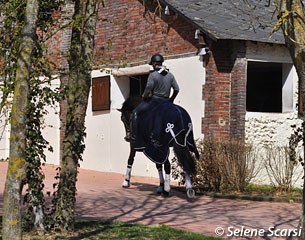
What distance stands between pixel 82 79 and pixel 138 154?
937 cm

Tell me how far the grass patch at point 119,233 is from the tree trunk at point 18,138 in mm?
1696

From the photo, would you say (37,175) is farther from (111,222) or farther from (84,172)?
(84,172)

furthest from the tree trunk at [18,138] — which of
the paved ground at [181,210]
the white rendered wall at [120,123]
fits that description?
the white rendered wall at [120,123]

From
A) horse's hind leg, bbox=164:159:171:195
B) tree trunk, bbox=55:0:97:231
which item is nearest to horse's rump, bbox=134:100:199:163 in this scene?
horse's hind leg, bbox=164:159:171:195

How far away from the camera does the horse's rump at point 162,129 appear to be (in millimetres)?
11797

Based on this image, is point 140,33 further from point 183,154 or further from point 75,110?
point 75,110

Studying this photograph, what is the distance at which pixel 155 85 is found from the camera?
12266mm

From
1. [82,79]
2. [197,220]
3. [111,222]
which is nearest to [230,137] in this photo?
[197,220]

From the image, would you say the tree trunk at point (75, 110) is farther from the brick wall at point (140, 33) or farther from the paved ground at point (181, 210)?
the brick wall at point (140, 33)

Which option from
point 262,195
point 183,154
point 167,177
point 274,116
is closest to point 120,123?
point 274,116

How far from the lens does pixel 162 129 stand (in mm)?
11867

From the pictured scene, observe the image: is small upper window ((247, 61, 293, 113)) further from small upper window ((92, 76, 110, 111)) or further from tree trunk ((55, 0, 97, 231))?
tree trunk ((55, 0, 97, 231))

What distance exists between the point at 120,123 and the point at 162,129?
6296mm

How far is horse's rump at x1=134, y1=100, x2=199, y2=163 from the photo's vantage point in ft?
38.7
